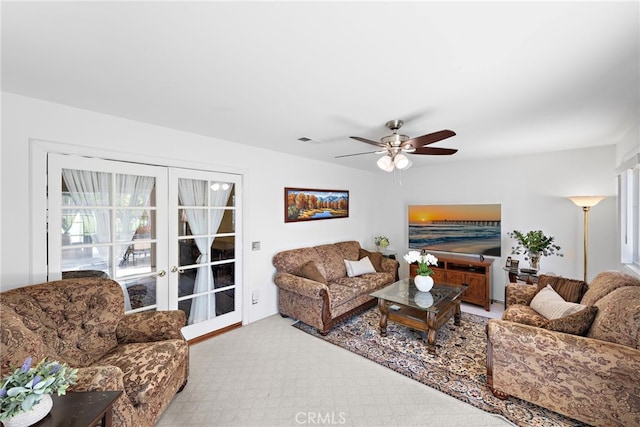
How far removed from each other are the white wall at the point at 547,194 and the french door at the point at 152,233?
3822 millimetres

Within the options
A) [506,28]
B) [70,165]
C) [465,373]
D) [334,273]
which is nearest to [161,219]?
[70,165]

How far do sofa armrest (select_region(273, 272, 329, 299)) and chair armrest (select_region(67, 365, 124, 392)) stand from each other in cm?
202

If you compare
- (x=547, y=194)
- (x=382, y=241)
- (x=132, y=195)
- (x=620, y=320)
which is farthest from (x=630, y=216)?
(x=132, y=195)

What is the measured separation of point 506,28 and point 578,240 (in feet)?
12.8

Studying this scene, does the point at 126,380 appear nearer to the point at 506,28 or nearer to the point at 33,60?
the point at 33,60

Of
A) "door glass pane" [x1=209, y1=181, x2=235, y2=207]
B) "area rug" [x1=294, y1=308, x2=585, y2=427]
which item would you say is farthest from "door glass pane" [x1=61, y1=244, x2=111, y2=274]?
"area rug" [x1=294, y1=308, x2=585, y2=427]

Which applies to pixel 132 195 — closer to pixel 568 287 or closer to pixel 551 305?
pixel 551 305

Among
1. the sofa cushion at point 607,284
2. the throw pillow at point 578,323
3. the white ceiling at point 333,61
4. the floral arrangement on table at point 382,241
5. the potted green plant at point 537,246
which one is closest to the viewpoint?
the white ceiling at point 333,61

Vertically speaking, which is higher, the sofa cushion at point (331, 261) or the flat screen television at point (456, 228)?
the flat screen television at point (456, 228)

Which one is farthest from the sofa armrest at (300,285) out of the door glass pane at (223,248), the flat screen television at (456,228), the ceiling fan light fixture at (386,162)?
the flat screen television at (456,228)

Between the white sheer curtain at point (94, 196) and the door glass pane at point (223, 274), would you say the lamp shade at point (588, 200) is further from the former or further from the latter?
the white sheer curtain at point (94, 196)

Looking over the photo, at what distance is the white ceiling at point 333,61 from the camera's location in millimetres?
1169

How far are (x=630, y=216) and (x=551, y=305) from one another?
1.97 m

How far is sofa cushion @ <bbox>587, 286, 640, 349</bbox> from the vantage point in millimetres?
1666
